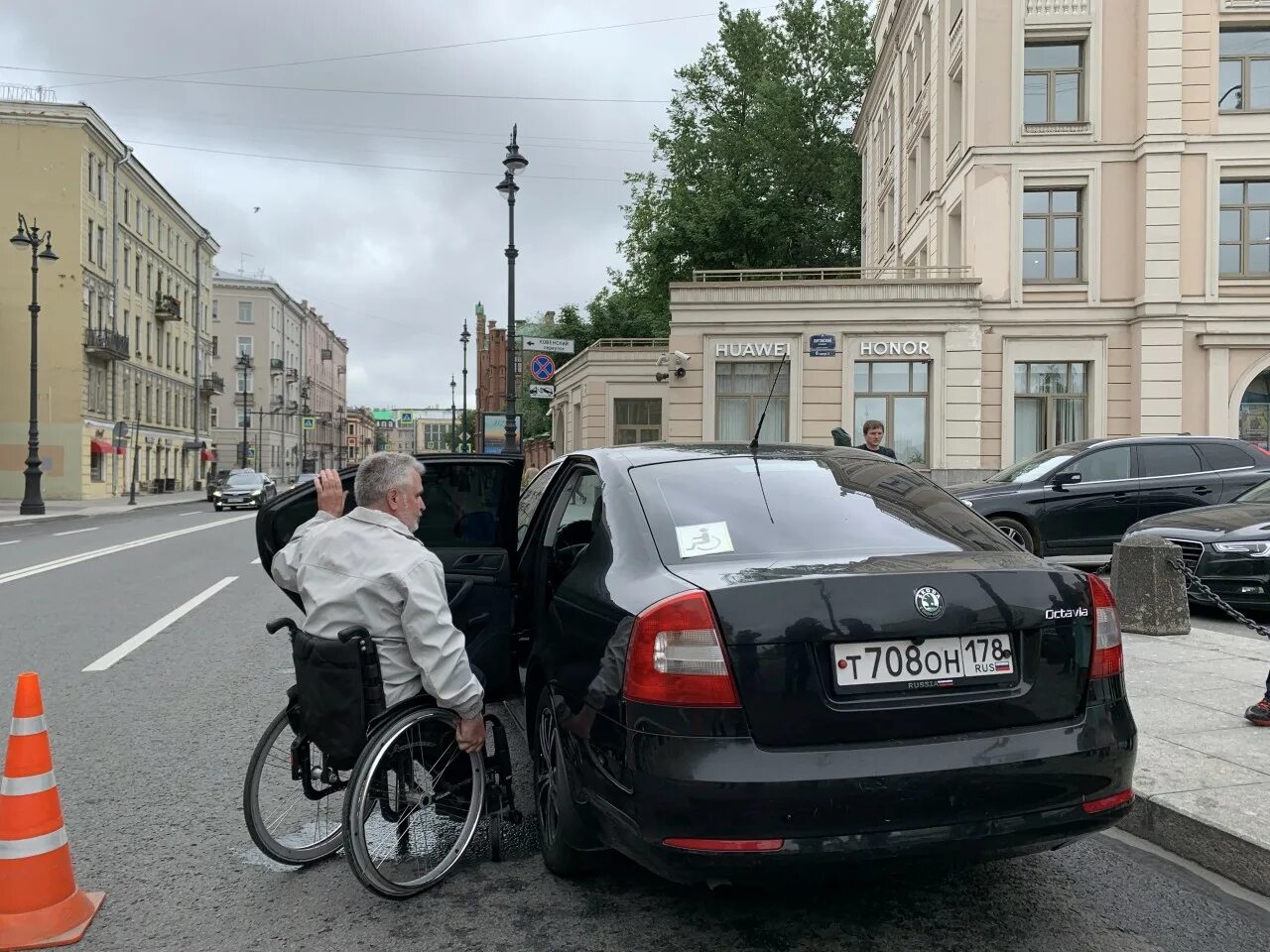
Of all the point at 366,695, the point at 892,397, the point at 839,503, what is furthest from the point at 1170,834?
the point at 892,397

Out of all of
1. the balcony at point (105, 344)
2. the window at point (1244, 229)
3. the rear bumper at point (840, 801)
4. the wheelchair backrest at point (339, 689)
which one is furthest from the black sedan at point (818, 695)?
the balcony at point (105, 344)

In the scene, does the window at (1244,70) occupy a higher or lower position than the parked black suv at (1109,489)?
higher

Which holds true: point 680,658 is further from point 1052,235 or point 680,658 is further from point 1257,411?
point 1257,411

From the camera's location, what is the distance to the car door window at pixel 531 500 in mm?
5016

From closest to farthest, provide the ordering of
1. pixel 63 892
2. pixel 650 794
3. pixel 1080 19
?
pixel 650 794
pixel 63 892
pixel 1080 19

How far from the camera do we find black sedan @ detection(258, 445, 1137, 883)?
9.06 ft

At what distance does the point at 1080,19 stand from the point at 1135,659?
22.7 metres

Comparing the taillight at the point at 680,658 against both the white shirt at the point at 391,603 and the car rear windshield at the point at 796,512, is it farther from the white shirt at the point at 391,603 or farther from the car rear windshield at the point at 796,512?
the white shirt at the point at 391,603

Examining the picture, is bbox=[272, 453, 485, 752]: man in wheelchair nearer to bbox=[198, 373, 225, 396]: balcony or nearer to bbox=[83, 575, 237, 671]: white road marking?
bbox=[83, 575, 237, 671]: white road marking

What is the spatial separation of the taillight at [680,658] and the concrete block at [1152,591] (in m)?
6.67

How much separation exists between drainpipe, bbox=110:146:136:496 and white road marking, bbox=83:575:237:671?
41.5 metres

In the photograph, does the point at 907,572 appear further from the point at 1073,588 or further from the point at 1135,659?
the point at 1135,659

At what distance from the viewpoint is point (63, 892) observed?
3271mm

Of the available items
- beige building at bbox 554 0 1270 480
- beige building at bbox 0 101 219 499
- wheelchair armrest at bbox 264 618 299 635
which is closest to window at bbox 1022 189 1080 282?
beige building at bbox 554 0 1270 480
